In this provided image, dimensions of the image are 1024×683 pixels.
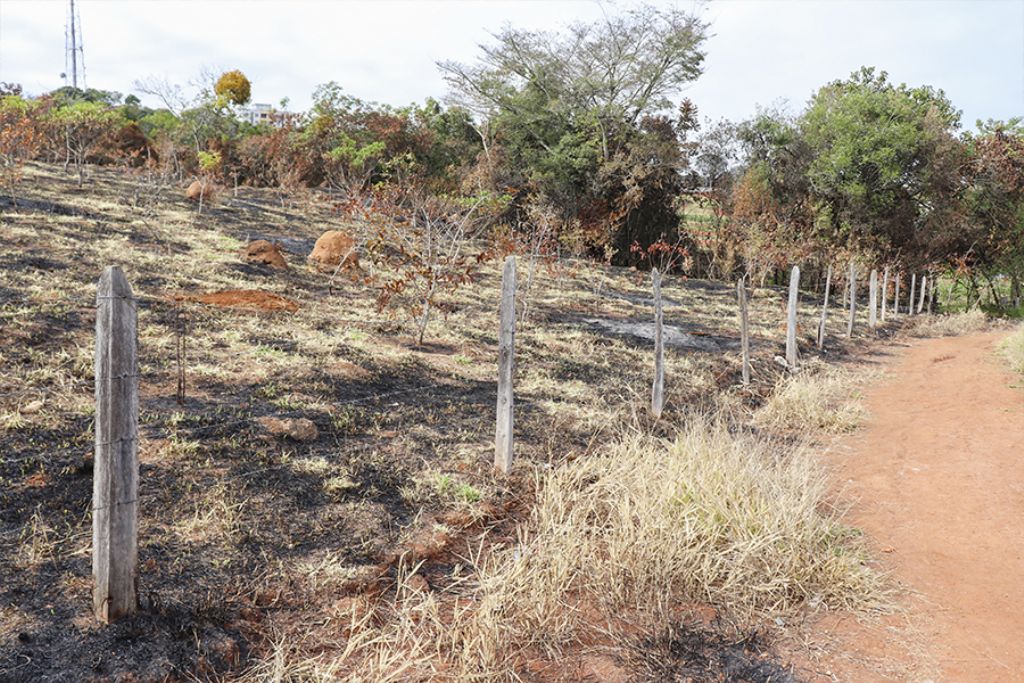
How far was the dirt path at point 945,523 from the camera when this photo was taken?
4.17 metres

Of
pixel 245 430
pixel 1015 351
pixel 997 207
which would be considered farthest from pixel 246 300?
pixel 997 207

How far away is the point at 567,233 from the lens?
23.8 m

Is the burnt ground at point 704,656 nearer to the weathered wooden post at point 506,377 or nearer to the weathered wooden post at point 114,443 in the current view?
the weathered wooden post at point 506,377

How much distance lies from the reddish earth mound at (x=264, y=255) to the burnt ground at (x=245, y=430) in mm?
592

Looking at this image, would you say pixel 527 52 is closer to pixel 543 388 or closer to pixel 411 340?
pixel 411 340

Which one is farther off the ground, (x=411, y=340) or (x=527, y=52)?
(x=527, y=52)

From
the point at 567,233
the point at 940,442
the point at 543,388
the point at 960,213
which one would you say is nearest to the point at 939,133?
the point at 960,213

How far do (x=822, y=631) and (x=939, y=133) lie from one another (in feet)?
96.1

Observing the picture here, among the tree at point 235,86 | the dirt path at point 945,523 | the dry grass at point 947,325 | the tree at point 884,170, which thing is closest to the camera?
the dirt path at point 945,523

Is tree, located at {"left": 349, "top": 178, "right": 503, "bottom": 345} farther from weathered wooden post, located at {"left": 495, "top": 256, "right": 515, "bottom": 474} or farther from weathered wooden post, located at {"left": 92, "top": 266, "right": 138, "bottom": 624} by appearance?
weathered wooden post, located at {"left": 92, "top": 266, "right": 138, "bottom": 624}

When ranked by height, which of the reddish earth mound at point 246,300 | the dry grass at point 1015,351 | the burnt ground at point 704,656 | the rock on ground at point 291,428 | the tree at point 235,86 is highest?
the tree at point 235,86

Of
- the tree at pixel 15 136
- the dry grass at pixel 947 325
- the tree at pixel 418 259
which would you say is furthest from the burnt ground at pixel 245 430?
the dry grass at pixel 947 325

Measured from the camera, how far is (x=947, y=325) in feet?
73.8

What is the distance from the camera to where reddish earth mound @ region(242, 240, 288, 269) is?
572 inches
